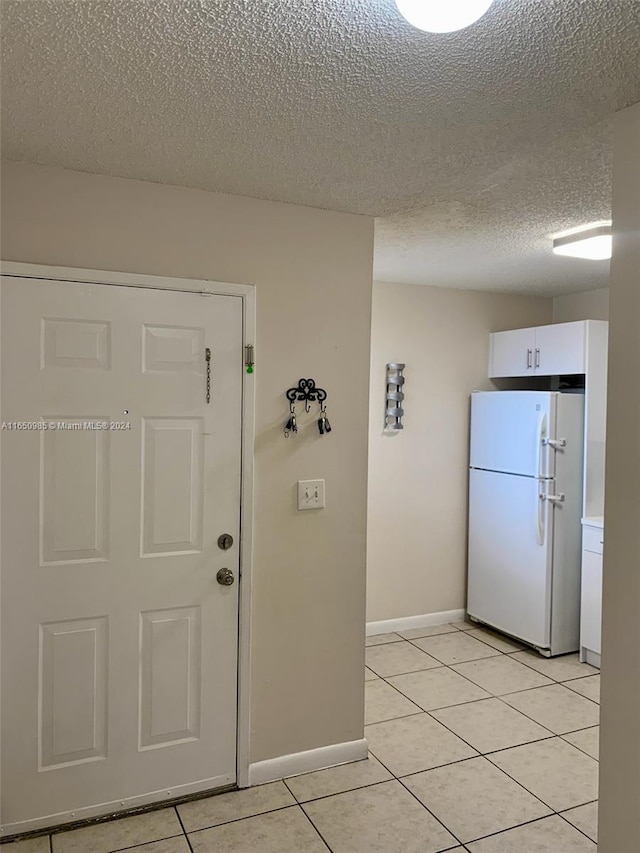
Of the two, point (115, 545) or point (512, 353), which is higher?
point (512, 353)

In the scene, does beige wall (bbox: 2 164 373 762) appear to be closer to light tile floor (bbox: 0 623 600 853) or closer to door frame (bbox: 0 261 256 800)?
door frame (bbox: 0 261 256 800)

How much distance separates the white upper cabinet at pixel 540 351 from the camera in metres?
4.08

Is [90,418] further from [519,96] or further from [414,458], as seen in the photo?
[414,458]

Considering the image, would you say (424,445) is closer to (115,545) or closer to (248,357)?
(248,357)

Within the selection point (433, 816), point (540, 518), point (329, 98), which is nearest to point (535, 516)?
point (540, 518)

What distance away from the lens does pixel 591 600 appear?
3924 mm

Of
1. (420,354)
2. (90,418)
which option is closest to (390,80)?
(90,418)

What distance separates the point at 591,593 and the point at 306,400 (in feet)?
7.91

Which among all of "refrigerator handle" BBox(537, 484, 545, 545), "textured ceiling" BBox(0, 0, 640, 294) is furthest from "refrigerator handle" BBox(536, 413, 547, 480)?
"textured ceiling" BBox(0, 0, 640, 294)

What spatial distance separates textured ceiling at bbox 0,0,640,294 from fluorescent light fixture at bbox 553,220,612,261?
1.08 ft

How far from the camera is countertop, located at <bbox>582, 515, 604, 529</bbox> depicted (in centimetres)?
390

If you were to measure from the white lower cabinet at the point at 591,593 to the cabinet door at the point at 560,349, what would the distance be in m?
1.02

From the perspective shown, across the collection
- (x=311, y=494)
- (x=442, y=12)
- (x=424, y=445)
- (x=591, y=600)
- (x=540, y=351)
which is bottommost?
(x=591, y=600)

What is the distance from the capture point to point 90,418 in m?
2.34
